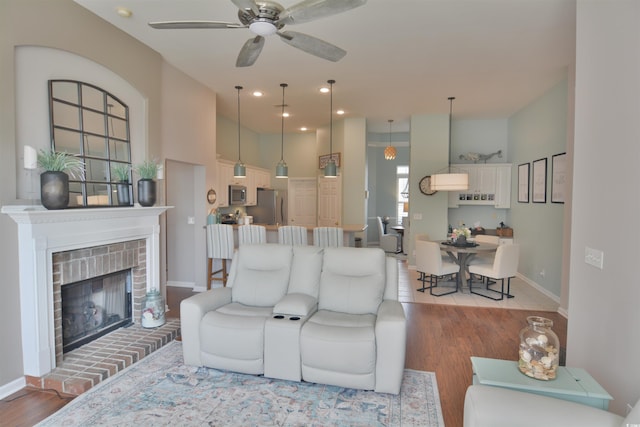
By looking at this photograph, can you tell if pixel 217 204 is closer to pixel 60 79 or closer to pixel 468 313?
pixel 60 79

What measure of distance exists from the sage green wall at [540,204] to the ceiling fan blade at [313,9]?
4.36 metres

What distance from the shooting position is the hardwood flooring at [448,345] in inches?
94.7

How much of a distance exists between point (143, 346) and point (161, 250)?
1444 mm

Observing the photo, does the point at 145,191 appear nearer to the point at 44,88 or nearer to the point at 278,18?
the point at 44,88

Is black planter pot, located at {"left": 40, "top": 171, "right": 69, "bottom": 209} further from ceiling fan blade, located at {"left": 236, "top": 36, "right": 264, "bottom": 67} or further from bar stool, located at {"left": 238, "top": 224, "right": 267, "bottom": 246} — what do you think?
bar stool, located at {"left": 238, "top": 224, "right": 267, "bottom": 246}

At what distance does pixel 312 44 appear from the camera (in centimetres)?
257

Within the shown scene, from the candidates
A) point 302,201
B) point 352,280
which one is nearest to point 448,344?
point 352,280

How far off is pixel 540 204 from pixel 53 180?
6.46 metres

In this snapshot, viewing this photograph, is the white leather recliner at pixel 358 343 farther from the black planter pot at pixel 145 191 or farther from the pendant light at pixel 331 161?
the pendant light at pixel 331 161

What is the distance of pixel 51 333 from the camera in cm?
278

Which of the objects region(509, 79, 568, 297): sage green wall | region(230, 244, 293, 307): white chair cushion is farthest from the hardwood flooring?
region(230, 244, 293, 307): white chair cushion

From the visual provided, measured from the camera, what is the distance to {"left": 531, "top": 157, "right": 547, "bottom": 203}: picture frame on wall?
17.9 ft

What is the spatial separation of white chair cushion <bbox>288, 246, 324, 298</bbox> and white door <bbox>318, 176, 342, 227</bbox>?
402 centimetres

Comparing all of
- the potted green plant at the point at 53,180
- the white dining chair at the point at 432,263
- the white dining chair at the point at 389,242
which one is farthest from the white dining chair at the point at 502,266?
the potted green plant at the point at 53,180
